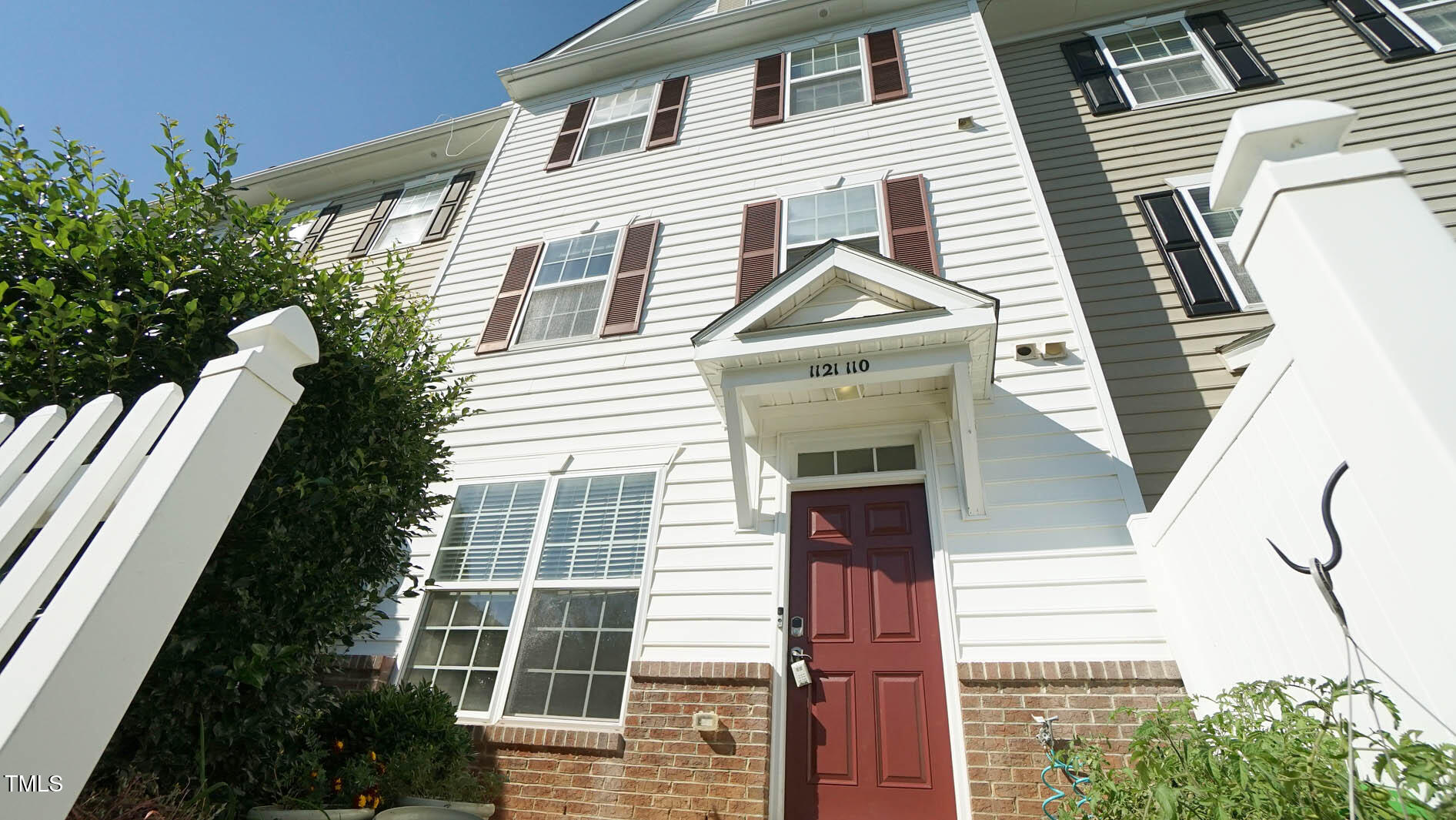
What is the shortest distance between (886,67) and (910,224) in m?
2.71

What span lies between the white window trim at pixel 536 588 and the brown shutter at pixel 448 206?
4896mm

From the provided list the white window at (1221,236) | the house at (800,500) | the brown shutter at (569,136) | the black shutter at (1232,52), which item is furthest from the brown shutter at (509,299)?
the black shutter at (1232,52)

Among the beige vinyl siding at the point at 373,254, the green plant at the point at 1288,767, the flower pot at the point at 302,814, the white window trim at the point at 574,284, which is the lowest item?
the flower pot at the point at 302,814

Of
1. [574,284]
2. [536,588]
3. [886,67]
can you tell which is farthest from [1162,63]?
[536,588]

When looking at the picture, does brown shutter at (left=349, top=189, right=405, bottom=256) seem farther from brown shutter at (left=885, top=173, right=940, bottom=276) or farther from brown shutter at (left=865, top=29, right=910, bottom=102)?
brown shutter at (left=885, top=173, right=940, bottom=276)

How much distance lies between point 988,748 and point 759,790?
1293mm

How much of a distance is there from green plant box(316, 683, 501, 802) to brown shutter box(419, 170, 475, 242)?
6.72 meters

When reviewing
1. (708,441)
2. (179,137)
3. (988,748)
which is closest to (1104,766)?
(988,748)

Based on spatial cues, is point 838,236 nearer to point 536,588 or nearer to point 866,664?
point 866,664

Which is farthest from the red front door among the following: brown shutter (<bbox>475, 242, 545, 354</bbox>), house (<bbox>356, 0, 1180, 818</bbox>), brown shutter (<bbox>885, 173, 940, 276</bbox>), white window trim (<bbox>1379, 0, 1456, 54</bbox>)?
white window trim (<bbox>1379, 0, 1456, 54</bbox>)

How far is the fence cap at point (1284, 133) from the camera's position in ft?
4.14

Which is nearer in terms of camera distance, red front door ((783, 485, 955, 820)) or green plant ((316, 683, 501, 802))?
green plant ((316, 683, 501, 802))

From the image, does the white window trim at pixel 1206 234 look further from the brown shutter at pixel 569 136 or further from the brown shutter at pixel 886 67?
the brown shutter at pixel 569 136

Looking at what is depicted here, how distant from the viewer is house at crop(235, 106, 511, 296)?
9094 mm
